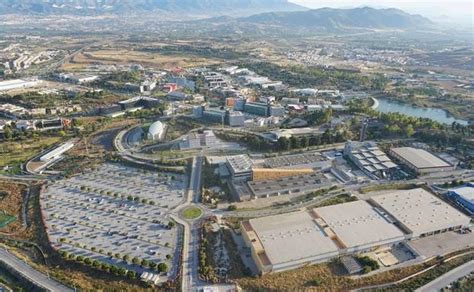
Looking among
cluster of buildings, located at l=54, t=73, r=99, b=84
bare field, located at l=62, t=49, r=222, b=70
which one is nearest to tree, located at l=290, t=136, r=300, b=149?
cluster of buildings, located at l=54, t=73, r=99, b=84

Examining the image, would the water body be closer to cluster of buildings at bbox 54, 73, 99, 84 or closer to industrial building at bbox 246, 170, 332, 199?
industrial building at bbox 246, 170, 332, 199

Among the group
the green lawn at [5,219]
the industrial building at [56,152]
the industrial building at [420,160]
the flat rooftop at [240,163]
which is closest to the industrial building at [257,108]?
the flat rooftop at [240,163]

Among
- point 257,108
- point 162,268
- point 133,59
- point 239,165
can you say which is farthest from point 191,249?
point 133,59

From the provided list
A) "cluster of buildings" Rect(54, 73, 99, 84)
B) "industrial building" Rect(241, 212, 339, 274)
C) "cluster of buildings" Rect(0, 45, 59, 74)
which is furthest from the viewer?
"cluster of buildings" Rect(0, 45, 59, 74)

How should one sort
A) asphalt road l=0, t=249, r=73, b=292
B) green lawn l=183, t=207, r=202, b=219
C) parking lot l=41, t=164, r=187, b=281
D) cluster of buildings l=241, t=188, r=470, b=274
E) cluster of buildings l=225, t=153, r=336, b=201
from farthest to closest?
cluster of buildings l=225, t=153, r=336, b=201, green lawn l=183, t=207, r=202, b=219, parking lot l=41, t=164, r=187, b=281, cluster of buildings l=241, t=188, r=470, b=274, asphalt road l=0, t=249, r=73, b=292

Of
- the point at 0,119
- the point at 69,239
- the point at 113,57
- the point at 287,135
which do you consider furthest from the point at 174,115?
the point at 113,57

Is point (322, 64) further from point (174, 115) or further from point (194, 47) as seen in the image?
point (174, 115)

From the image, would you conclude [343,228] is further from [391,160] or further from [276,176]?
[391,160]
